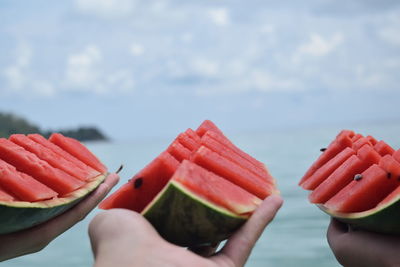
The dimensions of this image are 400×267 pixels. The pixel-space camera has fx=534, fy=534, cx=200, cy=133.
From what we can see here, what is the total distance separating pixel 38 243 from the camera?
11.0 ft

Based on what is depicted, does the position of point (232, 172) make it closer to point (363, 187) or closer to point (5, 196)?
point (363, 187)

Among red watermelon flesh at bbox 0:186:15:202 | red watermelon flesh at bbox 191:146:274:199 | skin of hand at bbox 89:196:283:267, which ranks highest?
red watermelon flesh at bbox 191:146:274:199

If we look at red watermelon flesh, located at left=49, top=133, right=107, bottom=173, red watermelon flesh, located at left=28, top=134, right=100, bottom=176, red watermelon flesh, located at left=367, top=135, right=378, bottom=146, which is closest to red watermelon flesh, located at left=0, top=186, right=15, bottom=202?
red watermelon flesh, located at left=28, top=134, right=100, bottom=176

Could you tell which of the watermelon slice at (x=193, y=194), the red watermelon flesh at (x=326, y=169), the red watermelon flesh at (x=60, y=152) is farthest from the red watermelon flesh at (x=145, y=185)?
the red watermelon flesh at (x=60, y=152)

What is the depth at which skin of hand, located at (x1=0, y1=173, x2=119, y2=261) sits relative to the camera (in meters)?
3.22

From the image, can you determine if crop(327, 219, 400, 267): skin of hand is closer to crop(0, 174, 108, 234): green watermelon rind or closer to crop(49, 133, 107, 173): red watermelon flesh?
crop(0, 174, 108, 234): green watermelon rind

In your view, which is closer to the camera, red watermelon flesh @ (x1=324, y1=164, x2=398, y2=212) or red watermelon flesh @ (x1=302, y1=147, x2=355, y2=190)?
red watermelon flesh @ (x1=324, y1=164, x2=398, y2=212)

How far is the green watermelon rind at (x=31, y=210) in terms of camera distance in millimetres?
2962

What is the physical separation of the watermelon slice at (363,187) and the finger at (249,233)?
63 centimetres

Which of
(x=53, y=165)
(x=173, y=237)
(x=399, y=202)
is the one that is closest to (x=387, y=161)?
(x=399, y=202)

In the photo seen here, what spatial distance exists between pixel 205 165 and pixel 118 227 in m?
0.49

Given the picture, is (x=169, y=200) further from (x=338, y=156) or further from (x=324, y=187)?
(x=338, y=156)

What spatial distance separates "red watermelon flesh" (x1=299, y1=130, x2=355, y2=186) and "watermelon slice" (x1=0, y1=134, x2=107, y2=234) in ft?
4.74

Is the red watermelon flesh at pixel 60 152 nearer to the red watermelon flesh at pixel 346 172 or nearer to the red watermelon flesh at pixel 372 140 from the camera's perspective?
the red watermelon flesh at pixel 346 172
